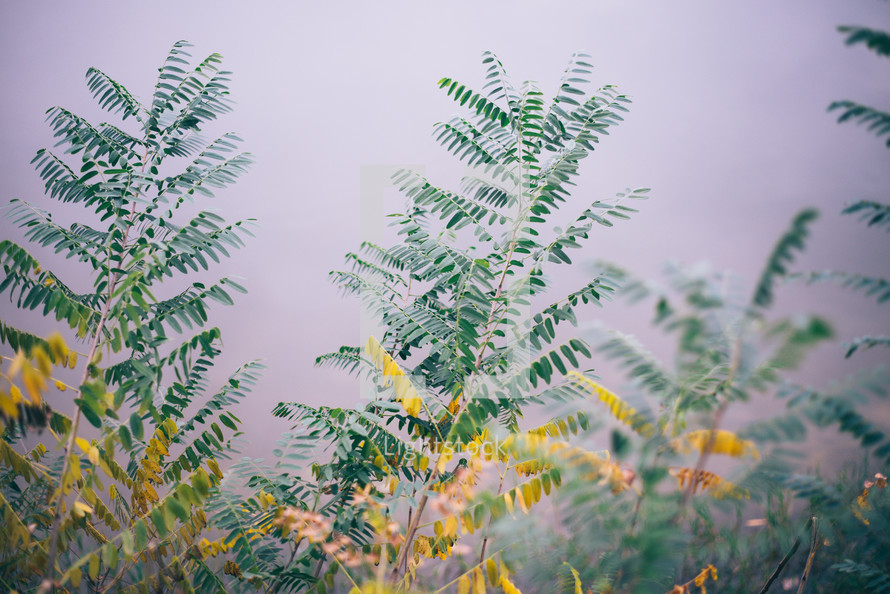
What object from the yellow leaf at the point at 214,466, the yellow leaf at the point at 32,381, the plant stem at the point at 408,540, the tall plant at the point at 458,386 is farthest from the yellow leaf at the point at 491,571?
the yellow leaf at the point at 32,381

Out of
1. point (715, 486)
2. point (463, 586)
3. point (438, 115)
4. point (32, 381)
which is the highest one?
point (438, 115)

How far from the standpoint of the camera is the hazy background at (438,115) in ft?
10.8

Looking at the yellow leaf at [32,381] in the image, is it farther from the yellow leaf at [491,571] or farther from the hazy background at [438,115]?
the hazy background at [438,115]

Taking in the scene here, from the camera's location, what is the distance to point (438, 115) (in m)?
3.95

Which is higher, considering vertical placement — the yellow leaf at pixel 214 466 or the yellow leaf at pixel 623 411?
the yellow leaf at pixel 623 411

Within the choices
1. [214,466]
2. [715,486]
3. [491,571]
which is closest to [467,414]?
[491,571]

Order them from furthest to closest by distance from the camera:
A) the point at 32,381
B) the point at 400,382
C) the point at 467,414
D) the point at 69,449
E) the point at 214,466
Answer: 1. the point at 214,466
2. the point at 400,382
3. the point at 467,414
4. the point at 69,449
5. the point at 32,381

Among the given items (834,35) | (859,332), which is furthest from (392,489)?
(834,35)

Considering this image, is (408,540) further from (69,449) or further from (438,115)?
(438,115)

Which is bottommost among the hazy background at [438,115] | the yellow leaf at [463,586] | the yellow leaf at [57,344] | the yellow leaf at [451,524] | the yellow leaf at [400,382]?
the yellow leaf at [463,586]

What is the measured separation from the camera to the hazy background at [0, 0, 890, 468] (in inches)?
129

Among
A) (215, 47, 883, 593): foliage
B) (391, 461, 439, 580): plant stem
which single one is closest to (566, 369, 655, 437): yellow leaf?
(215, 47, 883, 593): foliage

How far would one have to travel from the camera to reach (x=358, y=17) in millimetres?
4027

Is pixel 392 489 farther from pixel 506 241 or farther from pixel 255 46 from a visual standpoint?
pixel 255 46
